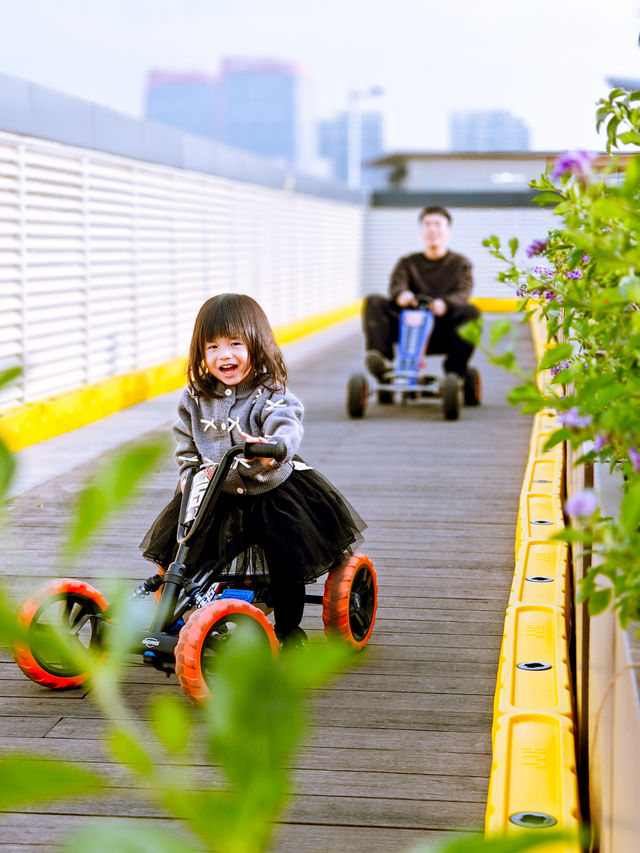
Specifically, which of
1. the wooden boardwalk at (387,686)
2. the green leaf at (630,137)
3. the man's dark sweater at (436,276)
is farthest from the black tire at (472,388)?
the green leaf at (630,137)

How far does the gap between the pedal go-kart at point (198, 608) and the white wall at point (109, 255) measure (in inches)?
56.8

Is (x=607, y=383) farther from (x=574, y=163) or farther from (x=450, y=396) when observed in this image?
(x=450, y=396)

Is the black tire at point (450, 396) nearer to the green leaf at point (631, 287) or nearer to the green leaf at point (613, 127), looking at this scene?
the green leaf at point (613, 127)

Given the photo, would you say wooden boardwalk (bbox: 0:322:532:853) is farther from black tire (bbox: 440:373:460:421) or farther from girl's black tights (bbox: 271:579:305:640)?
black tire (bbox: 440:373:460:421)

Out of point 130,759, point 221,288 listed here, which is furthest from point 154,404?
point 130,759

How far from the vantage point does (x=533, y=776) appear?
2.18 metres

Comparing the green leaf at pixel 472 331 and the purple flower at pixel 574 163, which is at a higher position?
the purple flower at pixel 574 163

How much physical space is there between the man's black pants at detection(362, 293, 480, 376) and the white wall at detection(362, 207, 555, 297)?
44.8ft

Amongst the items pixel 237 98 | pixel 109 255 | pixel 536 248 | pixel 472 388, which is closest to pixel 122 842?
pixel 536 248

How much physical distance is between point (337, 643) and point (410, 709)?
2.37m

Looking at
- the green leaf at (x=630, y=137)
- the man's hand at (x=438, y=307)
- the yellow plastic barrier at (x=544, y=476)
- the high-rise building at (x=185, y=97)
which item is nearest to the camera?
the green leaf at (x=630, y=137)

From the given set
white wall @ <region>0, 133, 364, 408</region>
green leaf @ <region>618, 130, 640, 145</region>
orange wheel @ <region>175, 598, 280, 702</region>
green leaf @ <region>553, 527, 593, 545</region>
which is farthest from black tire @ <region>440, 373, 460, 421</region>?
green leaf @ <region>553, 527, 593, 545</region>

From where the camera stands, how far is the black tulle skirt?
117 inches

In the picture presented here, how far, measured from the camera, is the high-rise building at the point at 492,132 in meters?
28.4
